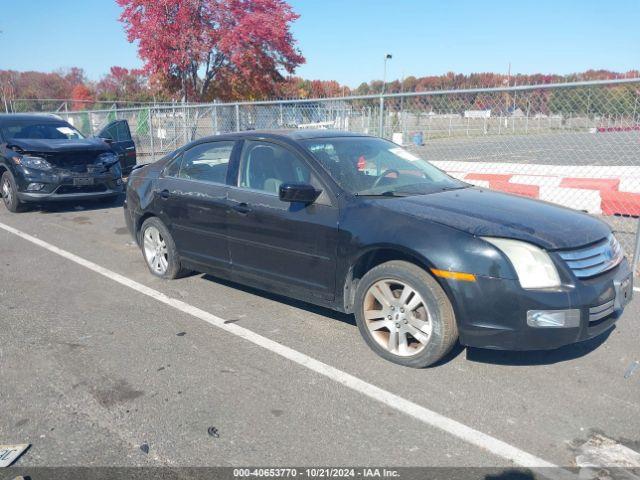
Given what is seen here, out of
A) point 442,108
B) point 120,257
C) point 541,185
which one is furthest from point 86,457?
point 442,108

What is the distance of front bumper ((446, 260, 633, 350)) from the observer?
3.29m

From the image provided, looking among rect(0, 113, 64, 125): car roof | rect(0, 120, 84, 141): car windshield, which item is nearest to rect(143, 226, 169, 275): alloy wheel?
rect(0, 120, 84, 141): car windshield

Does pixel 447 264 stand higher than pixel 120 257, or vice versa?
pixel 447 264

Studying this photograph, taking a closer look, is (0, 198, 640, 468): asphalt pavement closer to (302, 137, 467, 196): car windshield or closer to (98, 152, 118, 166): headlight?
(302, 137, 467, 196): car windshield

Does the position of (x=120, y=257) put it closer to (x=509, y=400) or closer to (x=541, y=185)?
(x=509, y=400)

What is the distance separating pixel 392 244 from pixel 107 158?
7.64m

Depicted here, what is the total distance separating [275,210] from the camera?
14.4ft

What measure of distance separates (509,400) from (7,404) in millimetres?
3011

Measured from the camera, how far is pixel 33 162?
9.17 meters

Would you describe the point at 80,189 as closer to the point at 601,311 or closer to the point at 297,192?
the point at 297,192

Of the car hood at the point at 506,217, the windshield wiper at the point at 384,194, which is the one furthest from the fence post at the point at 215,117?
the car hood at the point at 506,217

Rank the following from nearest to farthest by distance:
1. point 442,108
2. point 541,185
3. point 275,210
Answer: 1. point 275,210
2. point 541,185
3. point 442,108

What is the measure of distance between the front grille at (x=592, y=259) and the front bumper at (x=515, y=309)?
6 centimetres

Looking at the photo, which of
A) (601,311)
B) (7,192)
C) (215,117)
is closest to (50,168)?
(7,192)
